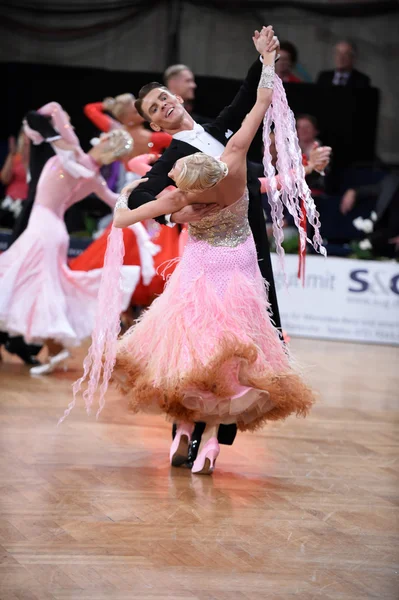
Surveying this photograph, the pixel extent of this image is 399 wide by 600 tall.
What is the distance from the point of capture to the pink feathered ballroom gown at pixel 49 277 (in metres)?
5.57

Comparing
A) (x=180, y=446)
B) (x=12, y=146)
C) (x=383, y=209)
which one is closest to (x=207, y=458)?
(x=180, y=446)

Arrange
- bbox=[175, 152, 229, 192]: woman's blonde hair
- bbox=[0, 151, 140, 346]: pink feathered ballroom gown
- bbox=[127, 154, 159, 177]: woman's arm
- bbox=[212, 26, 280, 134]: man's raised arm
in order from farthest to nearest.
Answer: bbox=[0, 151, 140, 346]: pink feathered ballroom gown → bbox=[127, 154, 159, 177]: woman's arm → bbox=[212, 26, 280, 134]: man's raised arm → bbox=[175, 152, 229, 192]: woman's blonde hair

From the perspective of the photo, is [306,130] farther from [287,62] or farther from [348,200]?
[287,62]

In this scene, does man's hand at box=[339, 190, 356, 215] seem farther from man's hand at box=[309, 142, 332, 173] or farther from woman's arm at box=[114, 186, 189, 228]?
woman's arm at box=[114, 186, 189, 228]

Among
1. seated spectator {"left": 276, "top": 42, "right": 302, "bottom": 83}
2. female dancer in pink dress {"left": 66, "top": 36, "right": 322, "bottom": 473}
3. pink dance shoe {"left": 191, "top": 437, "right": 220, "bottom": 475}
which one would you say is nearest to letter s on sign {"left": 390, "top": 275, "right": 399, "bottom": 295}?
seated spectator {"left": 276, "top": 42, "right": 302, "bottom": 83}

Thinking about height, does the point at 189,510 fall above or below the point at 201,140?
below

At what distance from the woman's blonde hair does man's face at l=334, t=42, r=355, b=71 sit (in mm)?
5852

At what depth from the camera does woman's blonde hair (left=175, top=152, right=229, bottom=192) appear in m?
3.34

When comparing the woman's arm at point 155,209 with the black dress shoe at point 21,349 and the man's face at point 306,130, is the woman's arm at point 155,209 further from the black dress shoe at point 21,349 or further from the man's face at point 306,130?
the man's face at point 306,130

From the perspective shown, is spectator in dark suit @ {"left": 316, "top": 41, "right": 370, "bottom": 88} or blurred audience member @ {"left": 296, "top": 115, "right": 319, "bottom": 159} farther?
spectator in dark suit @ {"left": 316, "top": 41, "right": 370, "bottom": 88}

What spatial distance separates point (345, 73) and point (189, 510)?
637 centimetres

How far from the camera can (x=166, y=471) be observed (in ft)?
12.9

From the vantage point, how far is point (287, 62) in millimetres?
8711

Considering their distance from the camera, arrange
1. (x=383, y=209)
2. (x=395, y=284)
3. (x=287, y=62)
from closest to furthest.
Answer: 1. (x=395, y=284)
2. (x=383, y=209)
3. (x=287, y=62)
